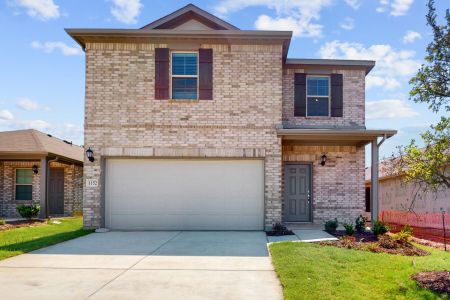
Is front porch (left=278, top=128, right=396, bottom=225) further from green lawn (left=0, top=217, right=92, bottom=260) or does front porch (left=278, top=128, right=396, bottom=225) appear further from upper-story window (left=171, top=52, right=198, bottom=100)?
green lawn (left=0, top=217, right=92, bottom=260)

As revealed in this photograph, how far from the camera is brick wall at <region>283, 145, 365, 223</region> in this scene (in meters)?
14.0

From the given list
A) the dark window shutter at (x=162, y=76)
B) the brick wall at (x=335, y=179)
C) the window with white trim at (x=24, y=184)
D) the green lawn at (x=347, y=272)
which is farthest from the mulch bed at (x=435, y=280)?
the window with white trim at (x=24, y=184)

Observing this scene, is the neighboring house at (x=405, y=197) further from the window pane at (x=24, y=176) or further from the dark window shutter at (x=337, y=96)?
the window pane at (x=24, y=176)

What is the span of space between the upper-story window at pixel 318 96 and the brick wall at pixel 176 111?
213 cm

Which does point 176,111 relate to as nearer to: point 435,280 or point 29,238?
point 29,238

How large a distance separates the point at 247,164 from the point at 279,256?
15.7 feet

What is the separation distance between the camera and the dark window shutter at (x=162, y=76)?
12711 mm

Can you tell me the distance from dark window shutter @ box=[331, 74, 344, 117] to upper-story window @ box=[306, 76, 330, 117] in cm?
19

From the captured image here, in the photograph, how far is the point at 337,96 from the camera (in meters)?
14.3

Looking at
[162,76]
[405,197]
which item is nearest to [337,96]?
[162,76]

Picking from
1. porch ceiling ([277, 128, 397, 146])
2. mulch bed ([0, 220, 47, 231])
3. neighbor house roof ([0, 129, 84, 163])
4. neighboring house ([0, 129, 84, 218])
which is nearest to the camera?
porch ceiling ([277, 128, 397, 146])

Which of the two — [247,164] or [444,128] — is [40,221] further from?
[444,128]

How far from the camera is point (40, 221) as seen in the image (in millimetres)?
16109

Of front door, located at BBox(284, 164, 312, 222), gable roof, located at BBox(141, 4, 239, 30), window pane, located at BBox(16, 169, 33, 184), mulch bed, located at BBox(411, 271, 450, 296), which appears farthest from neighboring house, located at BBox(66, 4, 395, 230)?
window pane, located at BBox(16, 169, 33, 184)
